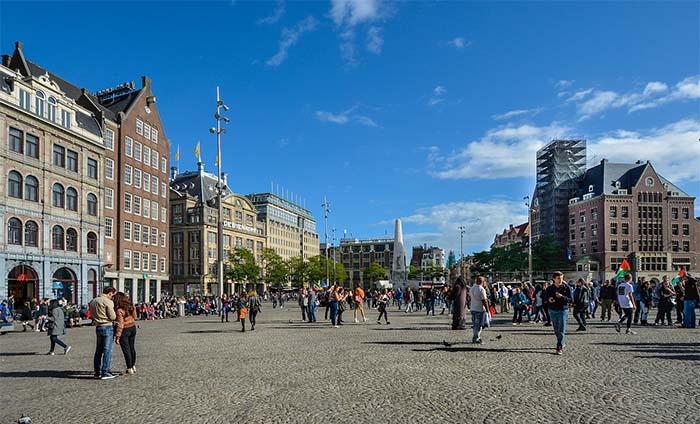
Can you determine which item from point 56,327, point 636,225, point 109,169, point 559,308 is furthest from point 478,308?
point 636,225

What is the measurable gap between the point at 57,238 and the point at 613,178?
83.7 m

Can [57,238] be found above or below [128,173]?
below

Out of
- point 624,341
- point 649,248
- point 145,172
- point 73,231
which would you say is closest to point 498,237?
point 649,248

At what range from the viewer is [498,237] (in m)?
169

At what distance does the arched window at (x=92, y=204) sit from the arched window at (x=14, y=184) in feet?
24.3

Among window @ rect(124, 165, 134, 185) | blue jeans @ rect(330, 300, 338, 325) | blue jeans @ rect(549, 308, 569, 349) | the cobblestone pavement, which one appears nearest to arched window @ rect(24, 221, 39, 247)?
window @ rect(124, 165, 134, 185)

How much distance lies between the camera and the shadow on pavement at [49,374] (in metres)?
11.4

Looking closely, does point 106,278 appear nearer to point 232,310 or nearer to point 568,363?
point 232,310

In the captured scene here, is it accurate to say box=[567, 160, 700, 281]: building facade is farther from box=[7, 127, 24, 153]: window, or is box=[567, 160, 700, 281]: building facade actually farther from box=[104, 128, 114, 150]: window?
box=[7, 127, 24, 153]: window

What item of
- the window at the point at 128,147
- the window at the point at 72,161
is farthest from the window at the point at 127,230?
the window at the point at 72,161

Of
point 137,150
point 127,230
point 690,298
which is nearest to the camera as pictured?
point 690,298

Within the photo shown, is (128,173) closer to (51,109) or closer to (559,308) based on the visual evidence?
(51,109)

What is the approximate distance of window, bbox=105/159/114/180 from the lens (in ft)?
162

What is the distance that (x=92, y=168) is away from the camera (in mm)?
44906
